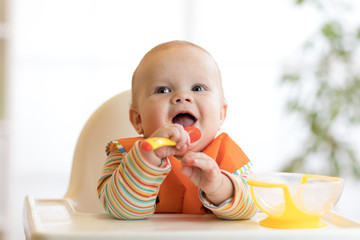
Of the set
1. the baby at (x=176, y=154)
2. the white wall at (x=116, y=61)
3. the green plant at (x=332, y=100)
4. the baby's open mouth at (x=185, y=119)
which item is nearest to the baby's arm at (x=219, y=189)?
the baby at (x=176, y=154)

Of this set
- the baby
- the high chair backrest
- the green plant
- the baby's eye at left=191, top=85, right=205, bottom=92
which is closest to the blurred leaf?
the green plant

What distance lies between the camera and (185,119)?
91 cm

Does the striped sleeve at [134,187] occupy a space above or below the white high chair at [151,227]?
above

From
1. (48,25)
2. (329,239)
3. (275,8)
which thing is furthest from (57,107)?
(329,239)

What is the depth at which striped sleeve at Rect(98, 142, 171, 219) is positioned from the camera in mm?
751

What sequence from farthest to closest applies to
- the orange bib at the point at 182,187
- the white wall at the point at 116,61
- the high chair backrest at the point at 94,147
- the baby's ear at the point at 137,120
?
the white wall at the point at 116,61
the high chair backrest at the point at 94,147
the baby's ear at the point at 137,120
the orange bib at the point at 182,187

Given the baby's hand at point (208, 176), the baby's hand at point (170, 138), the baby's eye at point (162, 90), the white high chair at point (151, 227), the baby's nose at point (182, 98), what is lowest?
the white high chair at point (151, 227)

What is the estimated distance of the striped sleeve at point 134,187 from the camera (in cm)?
75

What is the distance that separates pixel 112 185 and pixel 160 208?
5.6 inches

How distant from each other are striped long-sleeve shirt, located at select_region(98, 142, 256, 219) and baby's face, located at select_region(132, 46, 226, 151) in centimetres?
15

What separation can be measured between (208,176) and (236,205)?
0.22ft

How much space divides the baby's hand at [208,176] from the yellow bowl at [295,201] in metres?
0.05

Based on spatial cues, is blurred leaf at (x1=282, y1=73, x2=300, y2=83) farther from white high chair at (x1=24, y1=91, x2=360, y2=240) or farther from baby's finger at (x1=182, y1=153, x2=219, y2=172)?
baby's finger at (x1=182, y1=153, x2=219, y2=172)

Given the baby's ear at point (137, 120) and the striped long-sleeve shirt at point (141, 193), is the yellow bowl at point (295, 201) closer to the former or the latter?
the striped long-sleeve shirt at point (141, 193)
